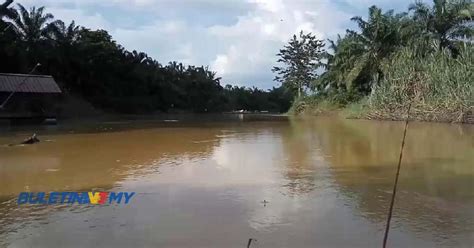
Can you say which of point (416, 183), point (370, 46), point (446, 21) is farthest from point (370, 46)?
point (416, 183)

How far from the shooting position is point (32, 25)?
39.6m

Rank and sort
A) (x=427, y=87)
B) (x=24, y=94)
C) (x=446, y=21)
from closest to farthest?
(x=427, y=87)
(x=24, y=94)
(x=446, y=21)

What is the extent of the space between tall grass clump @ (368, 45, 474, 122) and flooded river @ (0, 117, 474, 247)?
13415 millimetres

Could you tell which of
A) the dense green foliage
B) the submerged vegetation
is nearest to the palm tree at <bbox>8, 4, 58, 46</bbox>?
the dense green foliage

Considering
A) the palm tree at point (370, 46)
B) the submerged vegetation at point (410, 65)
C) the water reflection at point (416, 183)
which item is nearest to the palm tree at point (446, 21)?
the submerged vegetation at point (410, 65)

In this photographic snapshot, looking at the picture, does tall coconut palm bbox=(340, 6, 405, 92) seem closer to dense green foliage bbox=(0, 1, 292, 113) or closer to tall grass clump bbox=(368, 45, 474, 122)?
tall grass clump bbox=(368, 45, 474, 122)

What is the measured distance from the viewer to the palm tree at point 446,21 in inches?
1195

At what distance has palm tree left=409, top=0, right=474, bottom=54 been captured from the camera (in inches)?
1195

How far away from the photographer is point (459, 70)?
2555 cm

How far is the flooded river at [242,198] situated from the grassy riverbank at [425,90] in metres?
13.6

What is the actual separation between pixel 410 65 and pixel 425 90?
6.95 ft

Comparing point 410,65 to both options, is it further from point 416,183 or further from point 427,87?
point 416,183

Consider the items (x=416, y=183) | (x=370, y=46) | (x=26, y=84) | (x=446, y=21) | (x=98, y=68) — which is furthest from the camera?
(x=98, y=68)

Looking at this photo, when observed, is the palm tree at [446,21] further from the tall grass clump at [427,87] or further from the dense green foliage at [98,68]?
the dense green foliage at [98,68]
